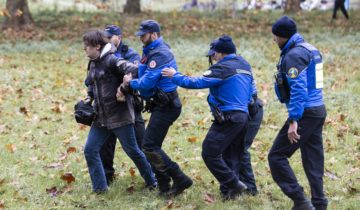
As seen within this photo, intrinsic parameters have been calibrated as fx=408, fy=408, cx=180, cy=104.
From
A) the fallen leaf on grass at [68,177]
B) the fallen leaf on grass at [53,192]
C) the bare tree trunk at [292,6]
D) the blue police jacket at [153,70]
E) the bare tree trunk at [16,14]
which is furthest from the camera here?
the bare tree trunk at [292,6]

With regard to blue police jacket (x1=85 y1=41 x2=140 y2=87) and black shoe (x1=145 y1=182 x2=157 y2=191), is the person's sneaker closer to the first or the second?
black shoe (x1=145 y1=182 x2=157 y2=191)

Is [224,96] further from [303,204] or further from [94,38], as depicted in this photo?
[94,38]

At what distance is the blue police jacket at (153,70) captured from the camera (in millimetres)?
4715

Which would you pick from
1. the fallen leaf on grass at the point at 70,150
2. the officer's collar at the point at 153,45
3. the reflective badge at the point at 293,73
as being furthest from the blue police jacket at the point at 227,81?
the fallen leaf on grass at the point at 70,150

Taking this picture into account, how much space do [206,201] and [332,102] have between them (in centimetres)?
519

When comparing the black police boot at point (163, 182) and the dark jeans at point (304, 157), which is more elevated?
the dark jeans at point (304, 157)

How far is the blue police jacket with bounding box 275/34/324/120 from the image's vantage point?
4.10 metres

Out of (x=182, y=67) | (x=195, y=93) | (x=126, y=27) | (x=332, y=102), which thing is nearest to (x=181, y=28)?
(x=126, y=27)

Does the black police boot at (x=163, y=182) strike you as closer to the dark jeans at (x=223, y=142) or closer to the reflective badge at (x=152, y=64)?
the dark jeans at (x=223, y=142)

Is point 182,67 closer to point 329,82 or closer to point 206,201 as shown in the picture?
point 329,82

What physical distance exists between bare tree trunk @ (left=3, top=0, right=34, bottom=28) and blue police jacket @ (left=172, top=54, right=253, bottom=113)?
15.3m

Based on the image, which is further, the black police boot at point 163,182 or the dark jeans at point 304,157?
the black police boot at point 163,182

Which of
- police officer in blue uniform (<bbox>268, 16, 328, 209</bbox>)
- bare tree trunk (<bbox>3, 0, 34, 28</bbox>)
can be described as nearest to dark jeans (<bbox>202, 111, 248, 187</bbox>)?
police officer in blue uniform (<bbox>268, 16, 328, 209</bbox>)

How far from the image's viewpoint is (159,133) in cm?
492
